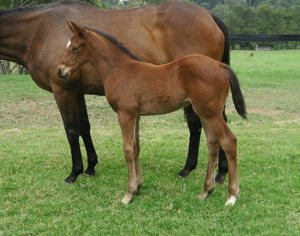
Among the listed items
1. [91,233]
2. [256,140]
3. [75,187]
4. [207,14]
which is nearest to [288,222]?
[91,233]

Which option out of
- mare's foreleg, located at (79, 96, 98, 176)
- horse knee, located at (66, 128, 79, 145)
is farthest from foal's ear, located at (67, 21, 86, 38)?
horse knee, located at (66, 128, 79, 145)

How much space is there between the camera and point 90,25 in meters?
4.20

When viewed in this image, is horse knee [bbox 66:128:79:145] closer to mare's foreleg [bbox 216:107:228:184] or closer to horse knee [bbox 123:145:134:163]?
horse knee [bbox 123:145:134:163]

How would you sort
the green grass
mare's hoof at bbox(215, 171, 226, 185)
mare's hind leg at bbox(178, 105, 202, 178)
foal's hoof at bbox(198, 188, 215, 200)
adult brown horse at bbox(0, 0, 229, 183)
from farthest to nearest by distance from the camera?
1. mare's hind leg at bbox(178, 105, 202, 178)
2. mare's hoof at bbox(215, 171, 226, 185)
3. adult brown horse at bbox(0, 0, 229, 183)
4. foal's hoof at bbox(198, 188, 215, 200)
5. the green grass

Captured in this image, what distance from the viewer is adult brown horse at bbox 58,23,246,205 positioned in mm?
3156

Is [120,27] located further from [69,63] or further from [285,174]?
[285,174]

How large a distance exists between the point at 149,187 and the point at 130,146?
0.88 meters

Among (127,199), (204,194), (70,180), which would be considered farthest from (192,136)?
(70,180)

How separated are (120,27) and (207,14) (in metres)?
1.30

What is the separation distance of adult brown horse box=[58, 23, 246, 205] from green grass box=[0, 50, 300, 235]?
0.32 m

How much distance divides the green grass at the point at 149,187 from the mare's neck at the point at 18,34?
1.79 m

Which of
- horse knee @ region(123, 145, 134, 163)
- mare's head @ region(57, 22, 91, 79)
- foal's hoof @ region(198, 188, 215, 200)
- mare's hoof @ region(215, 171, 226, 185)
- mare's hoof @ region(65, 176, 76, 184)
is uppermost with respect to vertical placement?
mare's head @ region(57, 22, 91, 79)

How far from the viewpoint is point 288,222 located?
306cm

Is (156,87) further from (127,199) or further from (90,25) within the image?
(90,25)
